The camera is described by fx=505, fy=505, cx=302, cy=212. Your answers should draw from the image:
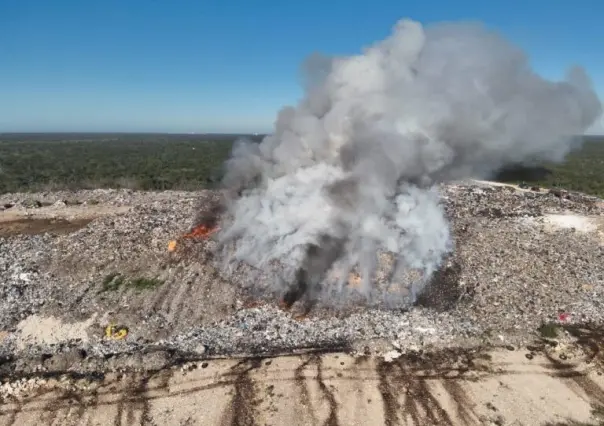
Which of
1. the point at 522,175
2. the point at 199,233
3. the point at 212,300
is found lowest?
the point at 212,300

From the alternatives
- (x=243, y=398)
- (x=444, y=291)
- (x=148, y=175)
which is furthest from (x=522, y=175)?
(x=148, y=175)

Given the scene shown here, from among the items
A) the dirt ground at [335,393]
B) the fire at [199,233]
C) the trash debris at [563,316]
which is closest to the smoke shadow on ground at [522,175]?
the trash debris at [563,316]

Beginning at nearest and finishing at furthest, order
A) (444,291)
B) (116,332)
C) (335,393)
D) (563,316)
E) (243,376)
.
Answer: (335,393)
(243,376)
(116,332)
(563,316)
(444,291)

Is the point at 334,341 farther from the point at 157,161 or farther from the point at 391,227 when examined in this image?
the point at 157,161

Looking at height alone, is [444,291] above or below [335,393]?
above

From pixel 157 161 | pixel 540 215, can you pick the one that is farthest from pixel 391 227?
pixel 157 161

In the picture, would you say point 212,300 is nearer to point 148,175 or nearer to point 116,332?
point 116,332
